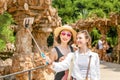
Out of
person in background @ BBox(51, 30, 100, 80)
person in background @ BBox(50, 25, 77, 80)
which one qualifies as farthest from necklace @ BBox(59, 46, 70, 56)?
person in background @ BBox(51, 30, 100, 80)

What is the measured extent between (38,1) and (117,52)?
7236 mm

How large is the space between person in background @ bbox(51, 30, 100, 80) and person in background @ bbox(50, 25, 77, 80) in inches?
6.0

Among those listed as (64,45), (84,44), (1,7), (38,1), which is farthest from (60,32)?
(38,1)

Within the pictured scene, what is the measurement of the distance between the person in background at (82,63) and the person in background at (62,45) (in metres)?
0.15

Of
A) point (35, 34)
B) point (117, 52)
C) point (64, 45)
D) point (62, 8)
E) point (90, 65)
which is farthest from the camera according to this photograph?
point (62, 8)

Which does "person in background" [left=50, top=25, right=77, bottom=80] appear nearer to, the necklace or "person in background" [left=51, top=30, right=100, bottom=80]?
the necklace

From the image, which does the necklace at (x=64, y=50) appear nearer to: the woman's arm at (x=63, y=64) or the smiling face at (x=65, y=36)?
the smiling face at (x=65, y=36)

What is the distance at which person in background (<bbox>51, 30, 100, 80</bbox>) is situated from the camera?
295 cm

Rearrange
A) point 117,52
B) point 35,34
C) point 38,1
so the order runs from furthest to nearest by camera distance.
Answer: point 117,52, point 35,34, point 38,1

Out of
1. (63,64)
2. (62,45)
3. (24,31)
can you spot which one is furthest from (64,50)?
(24,31)

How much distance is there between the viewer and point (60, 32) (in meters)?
3.33

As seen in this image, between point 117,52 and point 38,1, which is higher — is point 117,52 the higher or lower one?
the lower one

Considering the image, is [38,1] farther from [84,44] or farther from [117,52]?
[117,52]

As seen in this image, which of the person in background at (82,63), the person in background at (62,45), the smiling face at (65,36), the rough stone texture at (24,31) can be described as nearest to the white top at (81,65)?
the person in background at (82,63)
